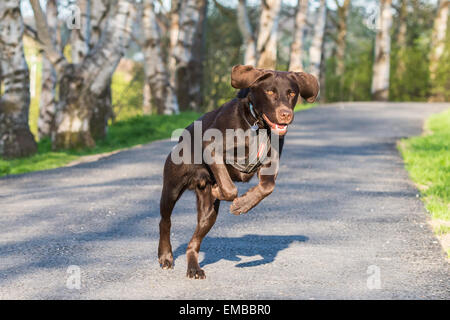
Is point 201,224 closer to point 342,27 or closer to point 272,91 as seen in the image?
point 272,91

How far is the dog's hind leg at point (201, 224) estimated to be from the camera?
5.34 m

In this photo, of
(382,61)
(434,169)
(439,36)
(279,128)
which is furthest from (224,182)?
(439,36)

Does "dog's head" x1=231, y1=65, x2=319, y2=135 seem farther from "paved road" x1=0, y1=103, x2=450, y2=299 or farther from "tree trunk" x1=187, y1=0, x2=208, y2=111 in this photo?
"tree trunk" x1=187, y1=0, x2=208, y2=111

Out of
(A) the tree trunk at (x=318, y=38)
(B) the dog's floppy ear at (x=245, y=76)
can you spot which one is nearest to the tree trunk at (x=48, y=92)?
(A) the tree trunk at (x=318, y=38)

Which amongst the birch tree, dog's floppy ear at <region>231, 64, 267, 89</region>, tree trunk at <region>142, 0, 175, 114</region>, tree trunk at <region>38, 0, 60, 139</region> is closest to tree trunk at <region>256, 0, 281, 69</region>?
tree trunk at <region>142, 0, 175, 114</region>

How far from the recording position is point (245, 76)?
5.03m

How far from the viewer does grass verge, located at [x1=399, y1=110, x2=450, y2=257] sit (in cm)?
794

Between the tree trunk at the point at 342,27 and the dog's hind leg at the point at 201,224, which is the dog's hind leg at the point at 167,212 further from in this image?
the tree trunk at the point at 342,27

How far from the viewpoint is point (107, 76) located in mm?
16234

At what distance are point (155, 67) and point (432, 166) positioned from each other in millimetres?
14317

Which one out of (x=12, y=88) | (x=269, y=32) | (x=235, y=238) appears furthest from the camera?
(x=269, y=32)

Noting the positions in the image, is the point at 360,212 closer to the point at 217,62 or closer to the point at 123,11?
the point at 123,11

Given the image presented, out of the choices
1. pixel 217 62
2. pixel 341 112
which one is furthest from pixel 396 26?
pixel 341 112

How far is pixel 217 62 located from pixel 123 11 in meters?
19.7
